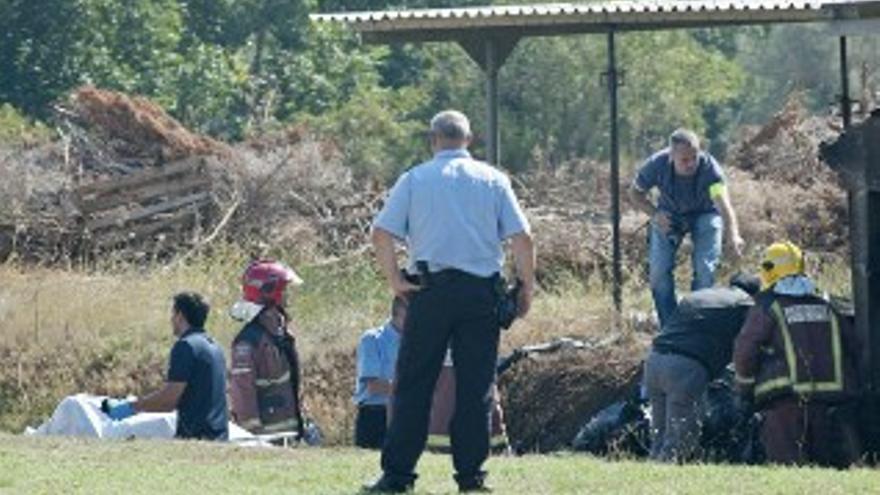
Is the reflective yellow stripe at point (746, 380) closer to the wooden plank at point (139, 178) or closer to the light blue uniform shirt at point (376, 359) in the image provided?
the light blue uniform shirt at point (376, 359)

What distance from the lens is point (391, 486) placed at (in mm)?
13891

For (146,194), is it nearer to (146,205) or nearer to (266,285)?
(146,205)

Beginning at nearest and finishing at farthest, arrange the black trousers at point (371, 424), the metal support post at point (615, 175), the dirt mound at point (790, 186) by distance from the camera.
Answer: the black trousers at point (371, 424)
the metal support post at point (615, 175)
the dirt mound at point (790, 186)

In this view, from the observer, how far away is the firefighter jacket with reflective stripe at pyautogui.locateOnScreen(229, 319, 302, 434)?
18.8 meters

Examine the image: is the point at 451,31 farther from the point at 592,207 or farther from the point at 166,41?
the point at 166,41

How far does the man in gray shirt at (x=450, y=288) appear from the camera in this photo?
45.5 ft

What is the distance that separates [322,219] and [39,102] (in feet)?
46.6

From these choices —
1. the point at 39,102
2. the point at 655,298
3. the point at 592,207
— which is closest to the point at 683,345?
the point at 655,298

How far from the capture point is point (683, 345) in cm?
1856

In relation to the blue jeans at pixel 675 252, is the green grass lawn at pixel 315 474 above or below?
below

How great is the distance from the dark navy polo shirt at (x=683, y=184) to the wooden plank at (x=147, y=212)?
358 inches

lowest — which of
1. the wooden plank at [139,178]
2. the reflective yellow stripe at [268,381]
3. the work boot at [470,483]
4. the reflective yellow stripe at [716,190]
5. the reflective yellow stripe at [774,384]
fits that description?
the work boot at [470,483]

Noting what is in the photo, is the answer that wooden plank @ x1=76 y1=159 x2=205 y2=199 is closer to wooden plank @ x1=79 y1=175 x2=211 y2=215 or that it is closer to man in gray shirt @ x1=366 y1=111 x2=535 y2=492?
wooden plank @ x1=79 y1=175 x2=211 y2=215

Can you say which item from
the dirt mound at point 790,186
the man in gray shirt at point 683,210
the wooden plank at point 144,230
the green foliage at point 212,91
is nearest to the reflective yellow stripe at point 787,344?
the man in gray shirt at point 683,210
